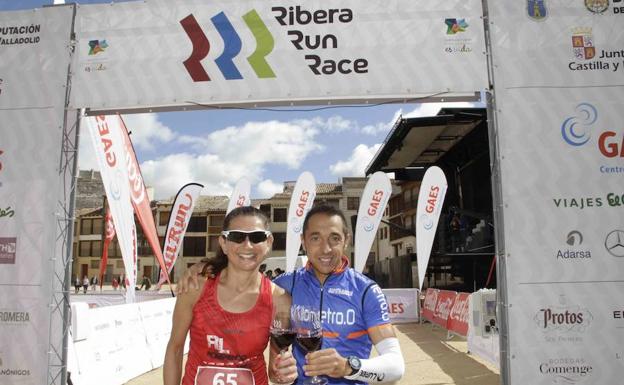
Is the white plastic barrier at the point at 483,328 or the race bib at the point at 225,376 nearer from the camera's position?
the race bib at the point at 225,376

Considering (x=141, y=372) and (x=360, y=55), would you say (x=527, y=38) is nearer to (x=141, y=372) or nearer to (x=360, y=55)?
(x=360, y=55)

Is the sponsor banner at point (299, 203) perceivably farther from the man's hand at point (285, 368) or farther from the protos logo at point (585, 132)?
the man's hand at point (285, 368)

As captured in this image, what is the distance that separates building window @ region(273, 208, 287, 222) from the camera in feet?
183

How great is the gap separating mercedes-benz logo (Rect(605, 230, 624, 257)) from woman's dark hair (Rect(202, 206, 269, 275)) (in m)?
3.31

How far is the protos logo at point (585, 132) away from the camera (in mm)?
4461

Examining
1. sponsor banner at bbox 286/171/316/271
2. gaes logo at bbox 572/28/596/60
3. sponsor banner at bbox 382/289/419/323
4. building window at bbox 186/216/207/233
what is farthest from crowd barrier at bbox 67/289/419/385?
building window at bbox 186/216/207/233

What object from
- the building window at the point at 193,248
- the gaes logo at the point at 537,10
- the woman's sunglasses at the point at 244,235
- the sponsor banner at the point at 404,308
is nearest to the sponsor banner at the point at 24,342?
the woman's sunglasses at the point at 244,235

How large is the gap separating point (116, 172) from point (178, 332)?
659 cm

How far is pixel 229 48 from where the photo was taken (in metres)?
4.84

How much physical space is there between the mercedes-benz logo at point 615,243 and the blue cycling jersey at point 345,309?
291 cm

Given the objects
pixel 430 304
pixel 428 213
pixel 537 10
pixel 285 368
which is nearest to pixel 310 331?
pixel 285 368

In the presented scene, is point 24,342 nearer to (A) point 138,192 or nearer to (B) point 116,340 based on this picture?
(B) point 116,340

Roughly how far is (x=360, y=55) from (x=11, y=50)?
3619 millimetres

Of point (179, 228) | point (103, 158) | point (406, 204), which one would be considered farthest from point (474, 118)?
point (406, 204)
